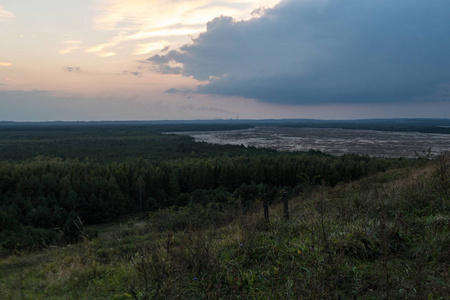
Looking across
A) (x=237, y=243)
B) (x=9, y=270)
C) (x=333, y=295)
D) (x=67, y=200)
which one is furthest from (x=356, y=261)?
(x=67, y=200)

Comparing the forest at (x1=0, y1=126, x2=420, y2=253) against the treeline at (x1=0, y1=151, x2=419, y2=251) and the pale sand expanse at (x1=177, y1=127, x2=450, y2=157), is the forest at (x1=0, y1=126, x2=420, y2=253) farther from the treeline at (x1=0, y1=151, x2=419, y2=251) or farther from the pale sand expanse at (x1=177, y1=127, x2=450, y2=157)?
the pale sand expanse at (x1=177, y1=127, x2=450, y2=157)

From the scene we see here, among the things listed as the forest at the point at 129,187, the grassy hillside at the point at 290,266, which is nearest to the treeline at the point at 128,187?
the forest at the point at 129,187

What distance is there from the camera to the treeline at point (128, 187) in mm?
24983

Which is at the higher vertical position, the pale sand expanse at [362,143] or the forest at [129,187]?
the pale sand expanse at [362,143]

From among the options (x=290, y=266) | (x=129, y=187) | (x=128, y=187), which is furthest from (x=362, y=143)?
(x=290, y=266)

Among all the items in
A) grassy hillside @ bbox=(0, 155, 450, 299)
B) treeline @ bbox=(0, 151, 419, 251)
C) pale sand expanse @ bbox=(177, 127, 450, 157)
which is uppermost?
grassy hillside @ bbox=(0, 155, 450, 299)

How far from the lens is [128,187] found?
112 ft

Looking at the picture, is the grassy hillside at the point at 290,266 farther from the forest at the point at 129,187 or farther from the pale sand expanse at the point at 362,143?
the pale sand expanse at the point at 362,143

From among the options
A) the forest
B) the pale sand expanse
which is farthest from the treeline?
the pale sand expanse

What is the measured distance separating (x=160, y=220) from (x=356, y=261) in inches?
412

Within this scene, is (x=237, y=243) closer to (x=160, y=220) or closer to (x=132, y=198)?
(x=160, y=220)

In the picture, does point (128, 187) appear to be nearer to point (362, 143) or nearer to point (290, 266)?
point (290, 266)

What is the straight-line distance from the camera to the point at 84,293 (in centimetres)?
545

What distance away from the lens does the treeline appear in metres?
25.0
